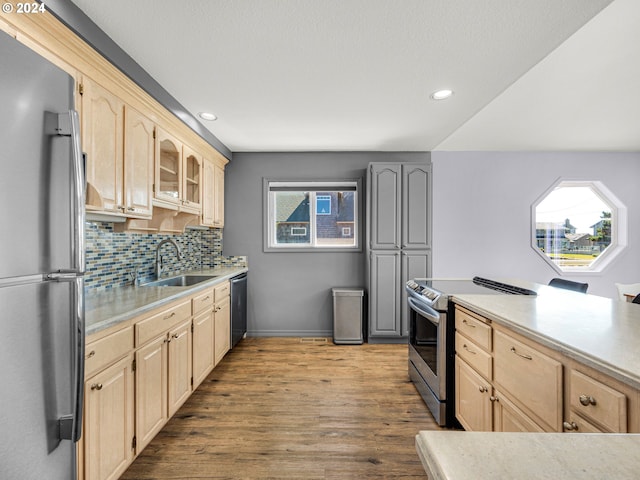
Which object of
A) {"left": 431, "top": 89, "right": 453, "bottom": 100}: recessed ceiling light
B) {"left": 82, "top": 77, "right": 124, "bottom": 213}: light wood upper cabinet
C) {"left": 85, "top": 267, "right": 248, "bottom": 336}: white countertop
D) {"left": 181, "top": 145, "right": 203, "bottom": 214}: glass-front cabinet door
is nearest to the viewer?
{"left": 85, "top": 267, "right": 248, "bottom": 336}: white countertop

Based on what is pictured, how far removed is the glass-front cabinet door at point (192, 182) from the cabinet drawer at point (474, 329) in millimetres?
2472

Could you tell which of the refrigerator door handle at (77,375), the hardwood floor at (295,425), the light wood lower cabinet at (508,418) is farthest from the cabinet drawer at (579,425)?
the refrigerator door handle at (77,375)

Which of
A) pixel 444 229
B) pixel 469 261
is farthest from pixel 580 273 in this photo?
Result: pixel 444 229

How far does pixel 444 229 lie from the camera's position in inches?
162

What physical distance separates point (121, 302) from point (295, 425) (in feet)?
4.63

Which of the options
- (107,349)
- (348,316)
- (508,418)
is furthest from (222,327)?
(508,418)

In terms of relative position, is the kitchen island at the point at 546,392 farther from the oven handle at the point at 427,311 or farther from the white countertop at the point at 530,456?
the oven handle at the point at 427,311

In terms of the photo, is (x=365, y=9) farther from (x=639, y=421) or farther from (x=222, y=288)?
(x=222, y=288)

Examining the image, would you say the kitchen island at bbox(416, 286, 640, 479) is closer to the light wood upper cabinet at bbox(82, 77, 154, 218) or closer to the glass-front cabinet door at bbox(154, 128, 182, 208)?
the light wood upper cabinet at bbox(82, 77, 154, 218)

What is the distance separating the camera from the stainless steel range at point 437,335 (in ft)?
6.71

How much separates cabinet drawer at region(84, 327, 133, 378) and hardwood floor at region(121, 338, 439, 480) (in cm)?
77

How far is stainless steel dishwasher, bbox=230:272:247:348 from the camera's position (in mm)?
3320

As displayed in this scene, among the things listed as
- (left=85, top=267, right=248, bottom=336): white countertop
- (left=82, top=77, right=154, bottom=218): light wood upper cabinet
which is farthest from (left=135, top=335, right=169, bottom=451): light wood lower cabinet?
(left=82, top=77, right=154, bottom=218): light wood upper cabinet

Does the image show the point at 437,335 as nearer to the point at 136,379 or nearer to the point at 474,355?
the point at 474,355
